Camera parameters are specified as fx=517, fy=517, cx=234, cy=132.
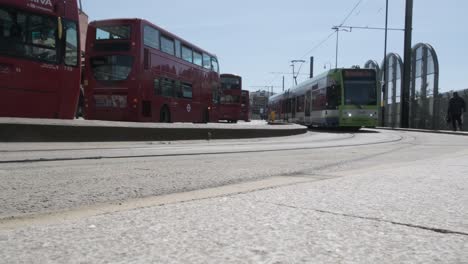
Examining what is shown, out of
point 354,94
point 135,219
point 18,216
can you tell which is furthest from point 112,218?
point 354,94

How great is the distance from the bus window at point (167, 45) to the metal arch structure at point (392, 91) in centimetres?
1933

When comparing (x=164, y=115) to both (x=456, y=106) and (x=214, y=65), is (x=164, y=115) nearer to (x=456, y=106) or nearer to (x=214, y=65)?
(x=214, y=65)

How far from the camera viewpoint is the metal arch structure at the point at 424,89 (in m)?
30.6

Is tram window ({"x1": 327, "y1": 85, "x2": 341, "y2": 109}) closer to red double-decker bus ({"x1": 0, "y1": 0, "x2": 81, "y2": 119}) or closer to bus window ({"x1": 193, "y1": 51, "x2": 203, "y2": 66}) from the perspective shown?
bus window ({"x1": 193, "y1": 51, "x2": 203, "y2": 66})

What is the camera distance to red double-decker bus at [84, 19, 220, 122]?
1814cm

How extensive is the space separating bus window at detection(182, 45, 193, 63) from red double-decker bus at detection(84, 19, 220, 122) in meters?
0.88

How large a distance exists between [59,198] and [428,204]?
299 centimetres

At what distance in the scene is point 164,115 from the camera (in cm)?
2058

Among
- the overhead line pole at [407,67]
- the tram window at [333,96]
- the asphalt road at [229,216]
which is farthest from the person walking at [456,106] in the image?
the asphalt road at [229,216]

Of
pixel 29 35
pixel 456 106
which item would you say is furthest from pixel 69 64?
pixel 456 106

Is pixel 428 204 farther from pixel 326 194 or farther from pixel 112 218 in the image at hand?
pixel 112 218

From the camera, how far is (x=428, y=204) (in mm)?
4082

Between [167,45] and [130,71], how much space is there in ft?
8.74

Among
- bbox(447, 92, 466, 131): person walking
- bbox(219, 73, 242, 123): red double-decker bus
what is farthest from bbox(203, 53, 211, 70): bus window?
bbox(219, 73, 242, 123): red double-decker bus
